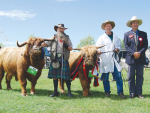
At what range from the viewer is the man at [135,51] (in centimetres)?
507

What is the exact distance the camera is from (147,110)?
3.91 metres

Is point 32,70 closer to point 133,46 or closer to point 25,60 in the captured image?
point 25,60

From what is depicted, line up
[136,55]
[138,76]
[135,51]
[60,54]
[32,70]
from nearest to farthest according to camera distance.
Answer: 1. [136,55]
2. [135,51]
3. [138,76]
4. [60,54]
5. [32,70]

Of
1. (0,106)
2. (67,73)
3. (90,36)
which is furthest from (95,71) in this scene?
(90,36)

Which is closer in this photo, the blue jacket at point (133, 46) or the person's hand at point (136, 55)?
the person's hand at point (136, 55)

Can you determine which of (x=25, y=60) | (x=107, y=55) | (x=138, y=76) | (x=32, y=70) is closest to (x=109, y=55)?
(x=107, y=55)

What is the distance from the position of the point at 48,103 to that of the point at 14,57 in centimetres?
259

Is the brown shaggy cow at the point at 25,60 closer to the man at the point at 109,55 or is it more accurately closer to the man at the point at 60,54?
the man at the point at 60,54

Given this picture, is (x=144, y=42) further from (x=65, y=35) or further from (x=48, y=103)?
(x=48, y=103)

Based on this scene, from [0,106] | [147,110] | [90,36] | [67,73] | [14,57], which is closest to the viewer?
[147,110]

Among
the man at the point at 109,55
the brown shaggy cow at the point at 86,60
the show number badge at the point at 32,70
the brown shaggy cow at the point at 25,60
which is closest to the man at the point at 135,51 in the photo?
the man at the point at 109,55

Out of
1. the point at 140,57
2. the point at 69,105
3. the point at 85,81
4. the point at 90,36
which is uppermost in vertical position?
the point at 90,36

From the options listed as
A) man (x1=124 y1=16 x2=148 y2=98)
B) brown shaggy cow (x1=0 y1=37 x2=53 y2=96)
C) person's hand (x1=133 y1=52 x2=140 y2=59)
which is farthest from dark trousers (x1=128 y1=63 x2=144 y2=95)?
brown shaggy cow (x1=0 y1=37 x2=53 y2=96)

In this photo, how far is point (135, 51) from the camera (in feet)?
16.6
